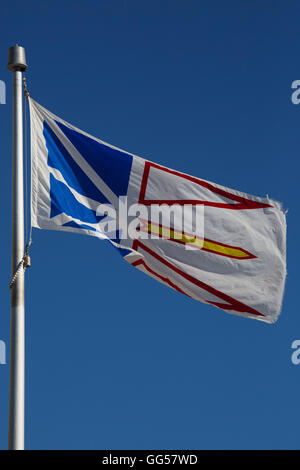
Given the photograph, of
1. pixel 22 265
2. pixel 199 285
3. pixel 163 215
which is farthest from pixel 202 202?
pixel 22 265

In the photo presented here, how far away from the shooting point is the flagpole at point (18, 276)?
628 inches

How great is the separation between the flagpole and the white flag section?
98 cm

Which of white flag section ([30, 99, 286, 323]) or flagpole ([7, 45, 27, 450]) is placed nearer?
flagpole ([7, 45, 27, 450])

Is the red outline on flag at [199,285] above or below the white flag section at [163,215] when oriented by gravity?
below

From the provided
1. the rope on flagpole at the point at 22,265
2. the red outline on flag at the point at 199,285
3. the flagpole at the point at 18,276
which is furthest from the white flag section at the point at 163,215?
the rope on flagpole at the point at 22,265

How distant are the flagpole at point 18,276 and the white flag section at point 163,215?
98 centimetres

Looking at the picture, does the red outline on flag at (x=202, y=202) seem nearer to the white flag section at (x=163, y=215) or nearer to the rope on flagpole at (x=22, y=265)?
the white flag section at (x=163, y=215)

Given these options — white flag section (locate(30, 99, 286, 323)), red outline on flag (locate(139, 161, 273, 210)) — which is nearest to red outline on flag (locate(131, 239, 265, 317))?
white flag section (locate(30, 99, 286, 323))

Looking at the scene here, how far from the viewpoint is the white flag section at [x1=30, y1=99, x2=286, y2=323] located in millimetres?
18625

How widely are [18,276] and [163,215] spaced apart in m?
3.94

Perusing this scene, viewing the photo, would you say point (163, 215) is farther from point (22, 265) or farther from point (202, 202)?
point (22, 265)

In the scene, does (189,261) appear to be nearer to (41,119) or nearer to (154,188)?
(154,188)

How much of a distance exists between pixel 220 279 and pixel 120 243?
2.03 meters

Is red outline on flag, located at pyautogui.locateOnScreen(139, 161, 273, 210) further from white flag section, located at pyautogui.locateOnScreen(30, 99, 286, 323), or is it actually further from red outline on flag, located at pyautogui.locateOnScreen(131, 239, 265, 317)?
red outline on flag, located at pyautogui.locateOnScreen(131, 239, 265, 317)
